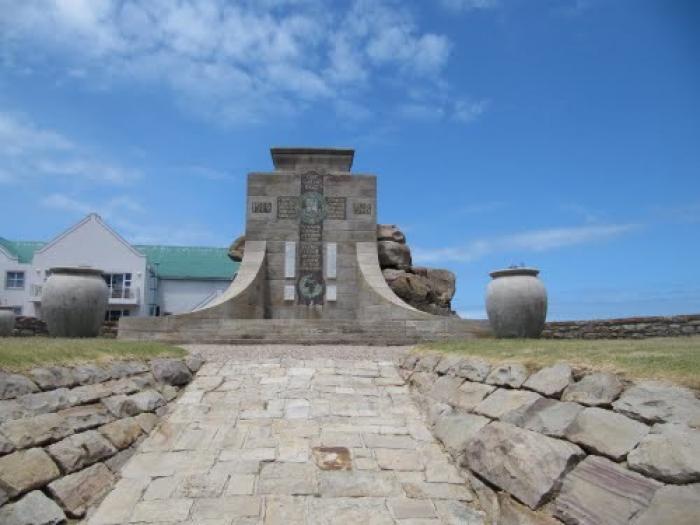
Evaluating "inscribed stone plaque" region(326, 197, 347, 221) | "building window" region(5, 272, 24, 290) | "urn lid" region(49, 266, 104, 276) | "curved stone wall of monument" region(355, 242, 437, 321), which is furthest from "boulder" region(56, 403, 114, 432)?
"building window" region(5, 272, 24, 290)

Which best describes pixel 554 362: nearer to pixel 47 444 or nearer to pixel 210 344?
pixel 47 444

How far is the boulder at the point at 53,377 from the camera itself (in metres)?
5.11

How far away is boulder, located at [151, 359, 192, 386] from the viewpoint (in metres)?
7.18

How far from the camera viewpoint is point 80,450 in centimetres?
472

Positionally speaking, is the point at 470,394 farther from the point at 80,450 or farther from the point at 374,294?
the point at 374,294

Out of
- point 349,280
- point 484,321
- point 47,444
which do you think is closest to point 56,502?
point 47,444

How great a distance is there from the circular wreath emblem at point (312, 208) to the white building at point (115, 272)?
2426 centimetres

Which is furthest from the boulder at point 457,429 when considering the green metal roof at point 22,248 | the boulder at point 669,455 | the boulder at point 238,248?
the green metal roof at point 22,248

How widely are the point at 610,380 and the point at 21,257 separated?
135 ft

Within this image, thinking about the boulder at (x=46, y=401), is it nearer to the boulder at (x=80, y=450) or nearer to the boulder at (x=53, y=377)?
the boulder at (x=53, y=377)

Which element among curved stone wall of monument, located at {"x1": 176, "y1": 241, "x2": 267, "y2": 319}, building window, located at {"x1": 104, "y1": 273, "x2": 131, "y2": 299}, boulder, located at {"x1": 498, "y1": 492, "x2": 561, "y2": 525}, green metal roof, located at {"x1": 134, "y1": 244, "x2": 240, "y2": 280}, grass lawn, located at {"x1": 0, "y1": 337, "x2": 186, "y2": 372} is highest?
green metal roof, located at {"x1": 134, "y1": 244, "x2": 240, "y2": 280}

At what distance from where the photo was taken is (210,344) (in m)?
11.0

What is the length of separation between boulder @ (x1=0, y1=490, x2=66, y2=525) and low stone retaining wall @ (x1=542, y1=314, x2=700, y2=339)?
1116cm

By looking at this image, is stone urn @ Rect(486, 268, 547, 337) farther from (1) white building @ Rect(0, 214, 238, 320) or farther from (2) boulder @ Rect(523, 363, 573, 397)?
(1) white building @ Rect(0, 214, 238, 320)
